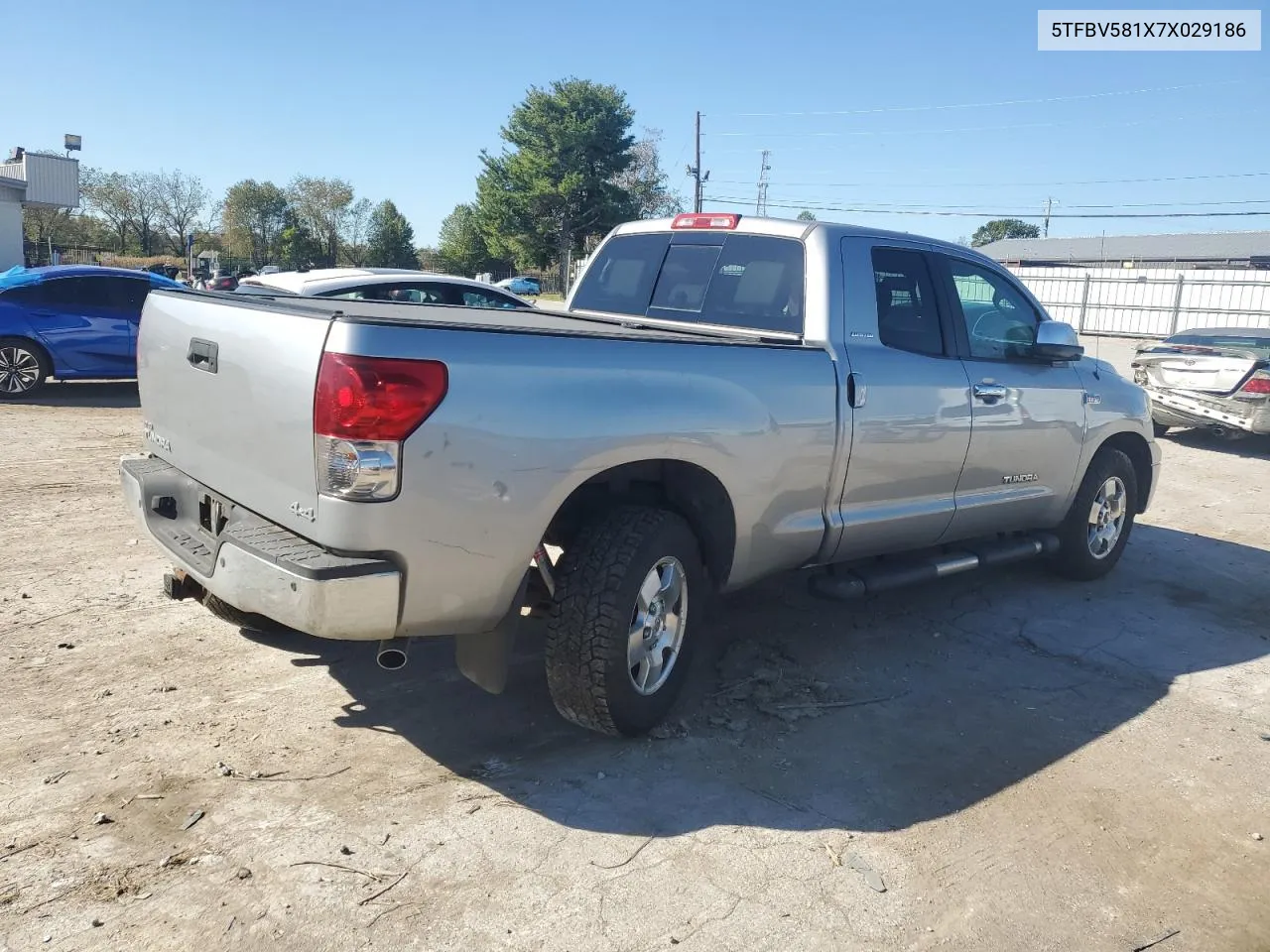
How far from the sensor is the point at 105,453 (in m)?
8.89

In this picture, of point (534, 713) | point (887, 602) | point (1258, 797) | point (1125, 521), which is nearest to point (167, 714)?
point (534, 713)

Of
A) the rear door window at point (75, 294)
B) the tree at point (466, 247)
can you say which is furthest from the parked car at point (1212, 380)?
the tree at point (466, 247)

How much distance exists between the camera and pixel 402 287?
10.8 m

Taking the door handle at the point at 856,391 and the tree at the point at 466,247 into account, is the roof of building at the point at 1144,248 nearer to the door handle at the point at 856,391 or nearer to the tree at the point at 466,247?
the tree at the point at 466,247

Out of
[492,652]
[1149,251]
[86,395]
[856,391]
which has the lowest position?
[86,395]

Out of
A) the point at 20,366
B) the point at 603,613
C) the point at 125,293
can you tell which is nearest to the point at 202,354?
the point at 603,613

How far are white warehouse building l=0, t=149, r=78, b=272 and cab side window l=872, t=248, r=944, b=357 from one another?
35.2m

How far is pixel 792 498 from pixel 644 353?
3.43 feet

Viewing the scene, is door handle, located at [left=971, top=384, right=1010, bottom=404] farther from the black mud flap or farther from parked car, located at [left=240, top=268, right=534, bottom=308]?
parked car, located at [left=240, top=268, right=534, bottom=308]

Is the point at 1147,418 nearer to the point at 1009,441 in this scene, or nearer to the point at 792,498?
the point at 1009,441

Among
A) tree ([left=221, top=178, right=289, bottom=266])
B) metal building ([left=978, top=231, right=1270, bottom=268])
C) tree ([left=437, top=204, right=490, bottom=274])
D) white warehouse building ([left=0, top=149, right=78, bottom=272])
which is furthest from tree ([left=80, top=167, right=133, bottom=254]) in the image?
metal building ([left=978, top=231, right=1270, bottom=268])

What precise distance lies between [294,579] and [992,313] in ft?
13.4

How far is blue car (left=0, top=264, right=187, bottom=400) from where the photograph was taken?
11.8 metres

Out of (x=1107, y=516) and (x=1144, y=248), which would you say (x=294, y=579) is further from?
(x=1144, y=248)
